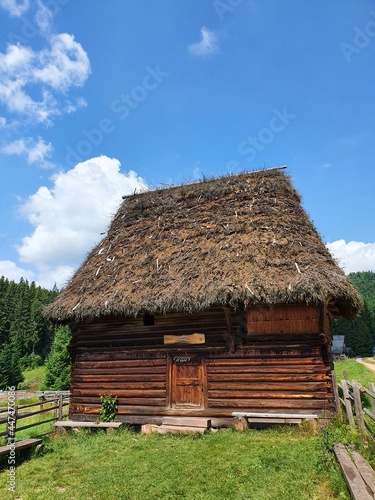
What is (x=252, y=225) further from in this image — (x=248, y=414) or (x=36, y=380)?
(x=36, y=380)

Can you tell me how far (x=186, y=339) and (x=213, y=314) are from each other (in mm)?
1086

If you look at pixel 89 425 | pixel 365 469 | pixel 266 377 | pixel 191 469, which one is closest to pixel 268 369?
pixel 266 377

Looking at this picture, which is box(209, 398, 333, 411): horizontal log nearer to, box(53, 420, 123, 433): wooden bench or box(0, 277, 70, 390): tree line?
box(53, 420, 123, 433): wooden bench

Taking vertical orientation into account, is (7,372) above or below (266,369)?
below

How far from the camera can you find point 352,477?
16.0ft

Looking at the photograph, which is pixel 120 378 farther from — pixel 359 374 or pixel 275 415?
pixel 359 374

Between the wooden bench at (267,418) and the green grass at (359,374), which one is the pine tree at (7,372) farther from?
the wooden bench at (267,418)

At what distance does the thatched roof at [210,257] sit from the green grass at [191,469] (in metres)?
3.21

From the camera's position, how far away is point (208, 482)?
5.82 metres

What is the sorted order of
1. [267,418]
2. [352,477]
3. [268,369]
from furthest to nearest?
[268,369] < [267,418] < [352,477]

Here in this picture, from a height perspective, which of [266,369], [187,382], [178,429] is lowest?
[178,429]

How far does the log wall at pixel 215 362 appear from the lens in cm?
964

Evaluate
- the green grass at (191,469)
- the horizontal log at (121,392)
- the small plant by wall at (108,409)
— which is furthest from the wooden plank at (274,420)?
the small plant by wall at (108,409)

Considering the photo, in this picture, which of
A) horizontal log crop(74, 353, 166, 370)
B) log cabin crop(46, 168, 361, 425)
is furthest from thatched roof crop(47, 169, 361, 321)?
horizontal log crop(74, 353, 166, 370)
